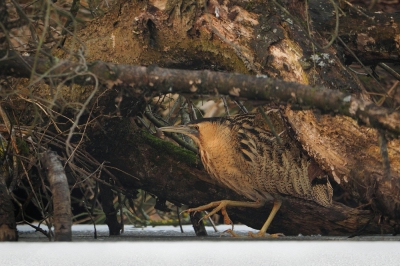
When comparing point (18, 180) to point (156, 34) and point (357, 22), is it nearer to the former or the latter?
point (156, 34)

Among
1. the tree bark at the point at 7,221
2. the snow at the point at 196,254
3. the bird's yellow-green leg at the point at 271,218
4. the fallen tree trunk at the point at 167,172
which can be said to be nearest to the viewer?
the snow at the point at 196,254

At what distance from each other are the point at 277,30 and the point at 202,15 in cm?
42

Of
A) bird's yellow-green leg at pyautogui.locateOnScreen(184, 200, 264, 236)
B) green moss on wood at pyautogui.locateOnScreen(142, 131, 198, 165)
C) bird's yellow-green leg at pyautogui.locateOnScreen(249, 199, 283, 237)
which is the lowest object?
bird's yellow-green leg at pyautogui.locateOnScreen(249, 199, 283, 237)

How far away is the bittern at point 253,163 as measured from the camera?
425 centimetres

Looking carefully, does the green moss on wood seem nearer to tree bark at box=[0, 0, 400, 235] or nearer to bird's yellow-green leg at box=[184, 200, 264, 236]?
tree bark at box=[0, 0, 400, 235]

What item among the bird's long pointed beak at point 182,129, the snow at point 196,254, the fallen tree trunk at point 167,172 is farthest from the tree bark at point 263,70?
the snow at point 196,254

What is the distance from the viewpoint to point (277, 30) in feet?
13.4

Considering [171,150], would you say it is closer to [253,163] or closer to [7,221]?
[253,163]

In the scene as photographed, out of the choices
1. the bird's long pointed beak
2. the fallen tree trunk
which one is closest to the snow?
the bird's long pointed beak

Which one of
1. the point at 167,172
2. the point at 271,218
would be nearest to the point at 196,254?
the point at 271,218

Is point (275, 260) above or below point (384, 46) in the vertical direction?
below

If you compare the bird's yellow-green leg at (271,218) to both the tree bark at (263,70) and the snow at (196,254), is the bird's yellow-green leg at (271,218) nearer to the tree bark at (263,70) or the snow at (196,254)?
the tree bark at (263,70)

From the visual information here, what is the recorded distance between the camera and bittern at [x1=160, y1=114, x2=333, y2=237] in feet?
13.9

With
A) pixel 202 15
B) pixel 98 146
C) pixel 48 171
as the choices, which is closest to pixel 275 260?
pixel 48 171
